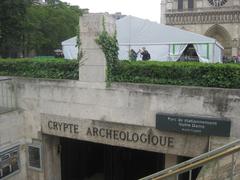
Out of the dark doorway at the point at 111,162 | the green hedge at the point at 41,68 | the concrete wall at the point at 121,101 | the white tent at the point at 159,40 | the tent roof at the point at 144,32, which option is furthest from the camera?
the tent roof at the point at 144,32

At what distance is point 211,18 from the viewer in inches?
1634

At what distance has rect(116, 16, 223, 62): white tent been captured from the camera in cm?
1295

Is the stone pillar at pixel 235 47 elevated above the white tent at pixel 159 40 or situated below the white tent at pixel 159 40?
above

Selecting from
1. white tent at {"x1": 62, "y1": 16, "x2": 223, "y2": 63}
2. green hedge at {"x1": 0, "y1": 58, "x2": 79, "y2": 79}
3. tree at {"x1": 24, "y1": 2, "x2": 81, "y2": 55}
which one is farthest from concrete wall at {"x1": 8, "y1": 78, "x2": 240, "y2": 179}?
tree at {"x1": 24, "y1": 2, "x2": 81, "y2": 55}

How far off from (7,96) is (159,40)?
7.21 metres

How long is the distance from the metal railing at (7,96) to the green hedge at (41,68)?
2.05 ft

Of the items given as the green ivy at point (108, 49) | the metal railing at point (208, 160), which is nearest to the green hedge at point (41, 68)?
the green ivy at point (108, 49)

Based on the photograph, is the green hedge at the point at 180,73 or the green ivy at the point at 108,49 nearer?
the green hedge at the point at 180,73

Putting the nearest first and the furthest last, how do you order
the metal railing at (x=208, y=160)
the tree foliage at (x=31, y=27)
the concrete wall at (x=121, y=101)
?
the metal railing at (x=208, y=160)
the concrete wall at (x=121, y=101)
the tree foliage at (x=31, y=27)

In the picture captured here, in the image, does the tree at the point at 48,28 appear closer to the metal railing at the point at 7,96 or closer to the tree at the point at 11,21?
the tree at the point at 11,21

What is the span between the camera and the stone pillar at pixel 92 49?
27.8ft

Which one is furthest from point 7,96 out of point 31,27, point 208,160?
point 31,27

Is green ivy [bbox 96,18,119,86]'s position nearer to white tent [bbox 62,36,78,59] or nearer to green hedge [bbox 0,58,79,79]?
green hedge [bbox 0,58,79,79]

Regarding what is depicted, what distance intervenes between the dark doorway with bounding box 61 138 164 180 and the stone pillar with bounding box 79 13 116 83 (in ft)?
10.9
